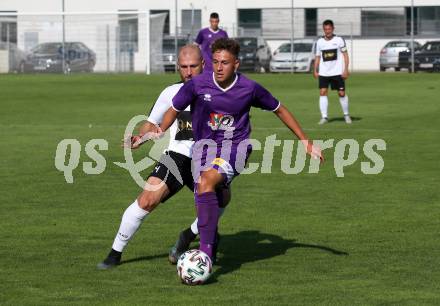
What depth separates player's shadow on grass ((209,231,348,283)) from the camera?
372 inches

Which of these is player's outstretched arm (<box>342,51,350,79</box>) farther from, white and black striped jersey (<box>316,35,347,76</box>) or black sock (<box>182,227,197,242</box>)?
black sock (<box>182,227,197,242</box>)

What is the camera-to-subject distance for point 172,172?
30.0ft

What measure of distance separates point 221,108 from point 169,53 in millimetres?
46404

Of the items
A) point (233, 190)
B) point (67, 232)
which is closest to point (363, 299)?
point (67, 232)

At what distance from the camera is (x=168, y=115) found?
887 centimetres

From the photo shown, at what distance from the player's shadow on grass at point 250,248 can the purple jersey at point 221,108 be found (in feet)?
3.13

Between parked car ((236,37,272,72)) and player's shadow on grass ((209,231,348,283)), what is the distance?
142ft

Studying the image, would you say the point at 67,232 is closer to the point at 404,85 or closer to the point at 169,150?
the point at 169,150

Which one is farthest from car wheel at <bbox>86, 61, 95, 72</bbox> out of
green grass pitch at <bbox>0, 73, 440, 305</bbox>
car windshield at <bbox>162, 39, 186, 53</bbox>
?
green grass pitch at <bbox>0, 73, 440, 305</bbox>

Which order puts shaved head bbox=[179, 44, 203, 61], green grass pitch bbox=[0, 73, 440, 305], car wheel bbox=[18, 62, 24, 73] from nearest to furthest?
1. green grass pitch bbox=[0, 73, 440, 305]
2. shaved head bbox=[179, 44, 203, 61]
3. car wheel bbox=[18, 62, 24, 73]

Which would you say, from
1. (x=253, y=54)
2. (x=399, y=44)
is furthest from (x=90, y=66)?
(x=399, y=44)

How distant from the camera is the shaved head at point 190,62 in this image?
920 centimetres

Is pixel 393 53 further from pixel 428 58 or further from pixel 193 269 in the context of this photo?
pixel 193 269

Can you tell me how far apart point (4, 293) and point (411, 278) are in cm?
314
